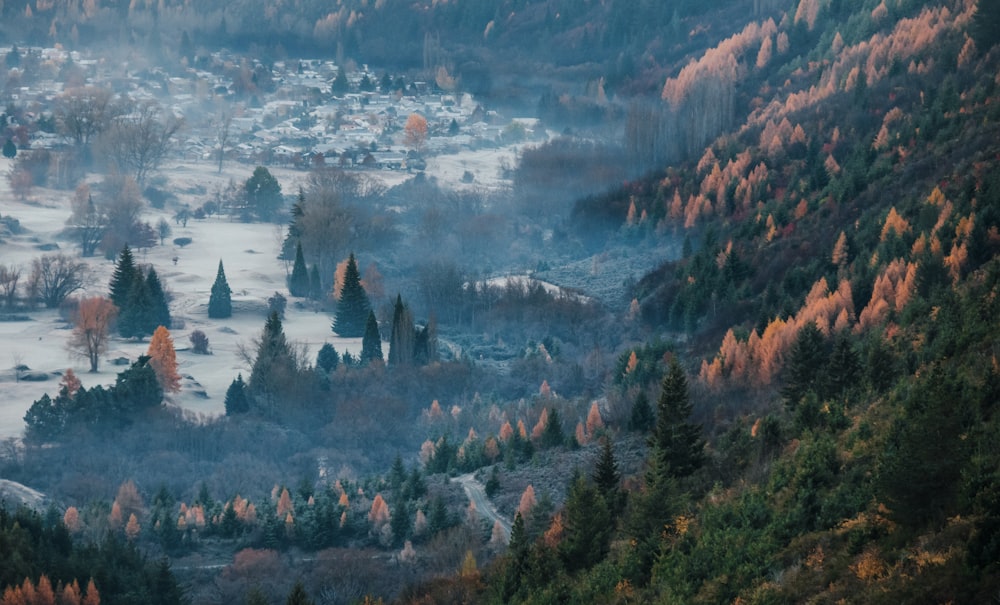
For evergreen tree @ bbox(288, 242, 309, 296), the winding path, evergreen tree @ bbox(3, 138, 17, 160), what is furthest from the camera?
evergreen tree @ bbox(3, 138, 17, 160)

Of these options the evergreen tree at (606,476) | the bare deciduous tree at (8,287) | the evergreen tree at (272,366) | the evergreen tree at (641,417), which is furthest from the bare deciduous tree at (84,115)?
the evergreen tree at (606,476)

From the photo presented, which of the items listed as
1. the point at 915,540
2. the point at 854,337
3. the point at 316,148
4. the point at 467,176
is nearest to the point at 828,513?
the point at 915,540

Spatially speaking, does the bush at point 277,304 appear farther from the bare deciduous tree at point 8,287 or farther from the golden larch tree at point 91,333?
the bare deciduous tree at point 8,287

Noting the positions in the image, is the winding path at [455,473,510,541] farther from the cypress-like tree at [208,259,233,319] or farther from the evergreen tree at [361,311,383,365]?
the cypress-like tree at [208,259,233,319]

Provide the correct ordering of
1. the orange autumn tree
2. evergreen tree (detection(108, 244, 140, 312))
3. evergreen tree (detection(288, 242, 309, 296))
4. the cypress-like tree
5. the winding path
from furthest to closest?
evergreen tree (detection(288, 242, 309, 296)), the cypress-like tree, evergreen tree (detection(108, 244, 140, 312)), the orange autumn tree, the winding path

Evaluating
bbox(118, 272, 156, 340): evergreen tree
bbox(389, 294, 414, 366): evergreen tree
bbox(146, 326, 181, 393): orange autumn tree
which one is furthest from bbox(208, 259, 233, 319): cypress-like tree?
bbox(389, 294, 414, 366): evergreen tree

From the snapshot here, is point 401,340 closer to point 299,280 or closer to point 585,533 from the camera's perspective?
point 299,280

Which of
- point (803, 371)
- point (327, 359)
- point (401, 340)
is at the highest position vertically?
point (803, 371)

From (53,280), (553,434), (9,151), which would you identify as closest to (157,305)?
(53,280)
